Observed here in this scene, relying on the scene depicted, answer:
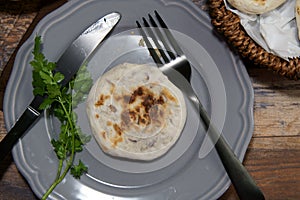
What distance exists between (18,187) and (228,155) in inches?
18.1

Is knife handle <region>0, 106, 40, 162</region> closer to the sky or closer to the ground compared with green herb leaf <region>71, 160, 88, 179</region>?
closer to the sky

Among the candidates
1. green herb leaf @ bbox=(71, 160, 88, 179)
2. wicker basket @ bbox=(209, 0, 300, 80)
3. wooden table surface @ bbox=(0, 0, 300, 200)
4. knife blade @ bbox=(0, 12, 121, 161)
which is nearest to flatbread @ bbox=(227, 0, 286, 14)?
wicker basket @ bbox=(209, 0, 300, 80)

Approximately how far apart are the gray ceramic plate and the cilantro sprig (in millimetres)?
22

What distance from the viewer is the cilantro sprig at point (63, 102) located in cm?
119

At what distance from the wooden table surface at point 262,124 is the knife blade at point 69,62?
0.09m

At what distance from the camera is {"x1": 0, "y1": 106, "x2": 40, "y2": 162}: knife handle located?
1.20 meters

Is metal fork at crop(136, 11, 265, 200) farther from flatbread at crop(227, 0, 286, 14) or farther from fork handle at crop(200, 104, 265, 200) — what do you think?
flatbread at crop(227, 0, 286, 14)

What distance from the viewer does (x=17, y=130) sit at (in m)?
1.21

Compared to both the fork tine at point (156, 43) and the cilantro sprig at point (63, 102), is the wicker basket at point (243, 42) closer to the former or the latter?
the fork tine at point (156, 43)

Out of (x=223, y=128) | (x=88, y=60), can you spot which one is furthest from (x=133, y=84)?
(x=223, y=128)

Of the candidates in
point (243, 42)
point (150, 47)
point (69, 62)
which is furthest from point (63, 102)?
point (243, 42)

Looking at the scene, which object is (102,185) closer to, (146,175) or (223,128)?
(146,175)

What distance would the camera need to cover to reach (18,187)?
1282 millimetres

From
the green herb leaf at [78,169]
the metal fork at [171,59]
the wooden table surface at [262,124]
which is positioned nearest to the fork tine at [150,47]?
the metal fork at [171,59]
